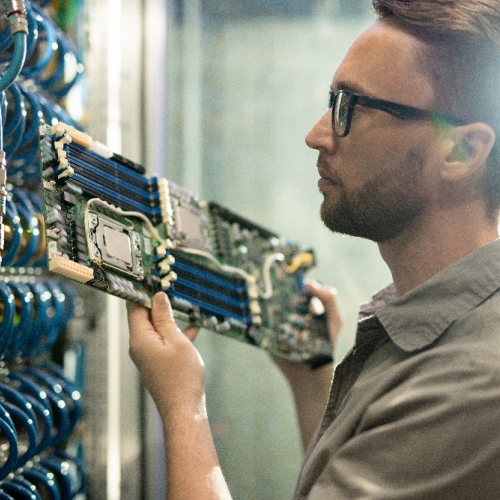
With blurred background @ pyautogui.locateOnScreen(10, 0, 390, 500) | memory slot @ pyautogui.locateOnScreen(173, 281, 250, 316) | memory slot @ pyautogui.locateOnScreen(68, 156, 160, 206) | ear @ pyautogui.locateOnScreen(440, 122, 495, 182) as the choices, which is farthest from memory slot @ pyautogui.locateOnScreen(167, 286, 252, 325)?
blurred background @ pyautogui.locateOnScreen(10, 0, 390, 500)

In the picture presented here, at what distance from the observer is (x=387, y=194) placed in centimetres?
143

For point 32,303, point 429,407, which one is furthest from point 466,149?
point 32,303

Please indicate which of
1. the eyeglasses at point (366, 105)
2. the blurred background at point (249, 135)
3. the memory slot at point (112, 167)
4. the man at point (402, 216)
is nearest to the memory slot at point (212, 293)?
the man at point (402, 216)

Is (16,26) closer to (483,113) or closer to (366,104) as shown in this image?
(366,104)

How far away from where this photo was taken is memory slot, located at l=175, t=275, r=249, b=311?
5.23 ft

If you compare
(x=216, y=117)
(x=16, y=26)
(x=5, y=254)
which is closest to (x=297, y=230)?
(x=216, y=117)

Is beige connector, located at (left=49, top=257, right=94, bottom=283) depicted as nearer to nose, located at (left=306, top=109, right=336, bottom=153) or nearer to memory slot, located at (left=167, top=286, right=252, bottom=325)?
memory slot, located at (left=167, top=286, right=252, bottom=325)

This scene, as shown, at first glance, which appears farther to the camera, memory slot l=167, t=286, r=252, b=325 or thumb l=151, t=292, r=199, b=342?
memory slot l=167, t=286, r=252, b=325

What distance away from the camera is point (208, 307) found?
1630mm

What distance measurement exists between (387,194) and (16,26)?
2.61ft

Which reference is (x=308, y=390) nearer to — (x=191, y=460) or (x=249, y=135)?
(x=191, y=460)

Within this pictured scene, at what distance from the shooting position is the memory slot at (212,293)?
1.59 m

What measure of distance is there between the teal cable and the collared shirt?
85 cm

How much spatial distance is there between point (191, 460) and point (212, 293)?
1.67 feet
